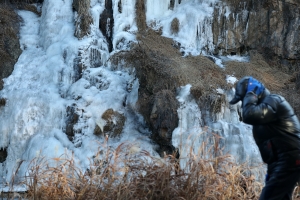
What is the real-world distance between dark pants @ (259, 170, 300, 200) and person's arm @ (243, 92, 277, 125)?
18.3 inches

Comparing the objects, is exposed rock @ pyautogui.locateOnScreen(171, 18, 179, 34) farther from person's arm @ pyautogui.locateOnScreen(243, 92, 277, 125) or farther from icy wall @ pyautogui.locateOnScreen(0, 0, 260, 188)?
person's arm @ pyautogui.locateOnScreen(243, 92, 277, 125)

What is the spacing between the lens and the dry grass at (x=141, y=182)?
3898 millimetres

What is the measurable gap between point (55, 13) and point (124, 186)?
36.1 feet

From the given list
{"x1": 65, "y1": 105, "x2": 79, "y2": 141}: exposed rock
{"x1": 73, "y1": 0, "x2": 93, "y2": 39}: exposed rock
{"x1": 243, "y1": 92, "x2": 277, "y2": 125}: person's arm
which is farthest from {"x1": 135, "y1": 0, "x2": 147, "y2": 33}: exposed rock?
{"x1": 243, "y1": 92, "x2": 277, "y2": 125}: person's arm

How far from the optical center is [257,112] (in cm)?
326

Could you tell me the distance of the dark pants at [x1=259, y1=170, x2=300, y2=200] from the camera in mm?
3357

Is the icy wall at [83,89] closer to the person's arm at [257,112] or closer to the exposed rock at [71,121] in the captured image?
the exposed rock at [71,121]

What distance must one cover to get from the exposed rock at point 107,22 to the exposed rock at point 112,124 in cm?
298

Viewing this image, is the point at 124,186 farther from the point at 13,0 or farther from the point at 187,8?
the point at 13,0

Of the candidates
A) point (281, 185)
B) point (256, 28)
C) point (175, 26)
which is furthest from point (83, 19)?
point (281, 185)

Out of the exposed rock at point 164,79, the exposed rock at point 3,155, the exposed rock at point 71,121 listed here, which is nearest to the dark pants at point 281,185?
the exposed rock at point 164,79

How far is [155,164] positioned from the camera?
4.22 m

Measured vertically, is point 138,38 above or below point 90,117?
above

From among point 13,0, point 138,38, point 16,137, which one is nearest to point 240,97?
point 16,137
